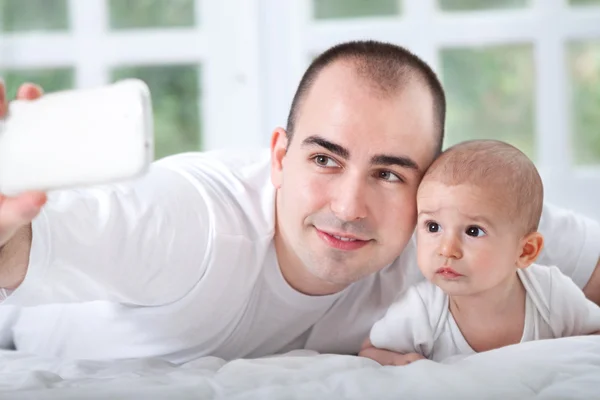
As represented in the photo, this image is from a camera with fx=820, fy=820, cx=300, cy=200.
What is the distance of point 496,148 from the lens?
131 cm

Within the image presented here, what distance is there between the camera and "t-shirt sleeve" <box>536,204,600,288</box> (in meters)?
1.60

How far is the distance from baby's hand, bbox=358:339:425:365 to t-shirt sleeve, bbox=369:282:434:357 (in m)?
0.02

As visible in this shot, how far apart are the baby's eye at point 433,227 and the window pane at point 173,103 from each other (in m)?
1.81

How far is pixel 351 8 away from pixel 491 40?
500mm

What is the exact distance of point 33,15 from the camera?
9.80ft

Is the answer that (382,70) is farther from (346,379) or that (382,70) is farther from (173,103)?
(173,103)

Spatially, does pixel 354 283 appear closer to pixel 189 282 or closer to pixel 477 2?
pixel 189 282

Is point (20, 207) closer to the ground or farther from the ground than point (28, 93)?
closer to the ground

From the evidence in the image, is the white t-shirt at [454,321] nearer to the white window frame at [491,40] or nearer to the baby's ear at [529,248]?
the baby's ear at [529,248]

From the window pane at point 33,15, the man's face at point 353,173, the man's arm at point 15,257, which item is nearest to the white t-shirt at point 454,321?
the man's face at point 353,173

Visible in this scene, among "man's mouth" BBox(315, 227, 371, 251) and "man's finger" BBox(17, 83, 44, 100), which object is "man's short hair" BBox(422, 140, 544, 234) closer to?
"man's mouth" BBox(315, 227, 371, 251)

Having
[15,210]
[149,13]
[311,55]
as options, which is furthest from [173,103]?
[15,210]

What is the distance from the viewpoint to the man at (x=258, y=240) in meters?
1.18

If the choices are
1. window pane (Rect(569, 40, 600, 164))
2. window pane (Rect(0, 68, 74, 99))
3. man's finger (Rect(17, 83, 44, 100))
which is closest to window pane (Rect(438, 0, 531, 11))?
window pane (Rect(569, 40, 600, 164))
